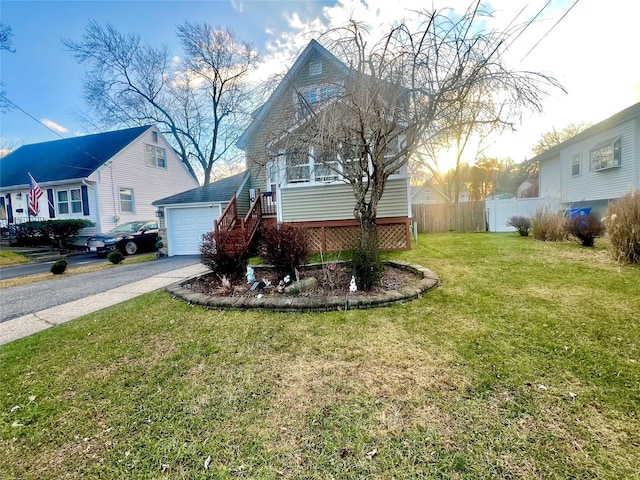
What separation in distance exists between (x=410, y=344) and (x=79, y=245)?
1854cm

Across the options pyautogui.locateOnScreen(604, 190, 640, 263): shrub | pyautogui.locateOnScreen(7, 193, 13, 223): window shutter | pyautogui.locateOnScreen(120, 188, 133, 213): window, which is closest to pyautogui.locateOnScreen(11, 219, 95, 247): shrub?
pyautogui.locateOnScreen(120, 188, 133, 213): window

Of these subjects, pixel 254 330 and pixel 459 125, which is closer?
pixel 254 330

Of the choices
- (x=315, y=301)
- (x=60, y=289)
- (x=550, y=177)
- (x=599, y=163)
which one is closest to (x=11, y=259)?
(x=60, y=289)

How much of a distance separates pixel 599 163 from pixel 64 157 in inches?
1163

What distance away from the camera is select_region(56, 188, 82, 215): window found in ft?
51.6

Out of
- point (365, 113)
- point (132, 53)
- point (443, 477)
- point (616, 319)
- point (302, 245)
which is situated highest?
point (132, 53)

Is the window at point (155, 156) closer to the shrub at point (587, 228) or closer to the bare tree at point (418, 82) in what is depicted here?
the bare tree at point (418, 82)

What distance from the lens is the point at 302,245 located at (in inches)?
206

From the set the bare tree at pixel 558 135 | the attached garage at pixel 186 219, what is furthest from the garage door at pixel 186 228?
the bare tree at pixel 558 135

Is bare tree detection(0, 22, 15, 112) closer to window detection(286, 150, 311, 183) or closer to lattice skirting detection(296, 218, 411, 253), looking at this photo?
window detection(286, 150, 311, 183)

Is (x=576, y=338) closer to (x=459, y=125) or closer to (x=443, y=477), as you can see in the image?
(x=443, y=477)

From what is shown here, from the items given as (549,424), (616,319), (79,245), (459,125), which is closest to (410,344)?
(549,424)

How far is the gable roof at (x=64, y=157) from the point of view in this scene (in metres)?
16.0

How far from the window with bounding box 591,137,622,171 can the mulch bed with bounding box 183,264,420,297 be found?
525 inches
